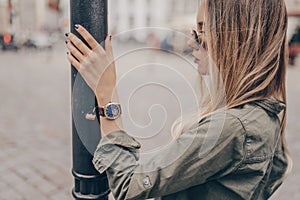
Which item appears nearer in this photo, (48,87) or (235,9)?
(235,9)

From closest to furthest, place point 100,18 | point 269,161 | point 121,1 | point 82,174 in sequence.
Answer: point 269,161, point 100,18, point 82,174, point 121,1

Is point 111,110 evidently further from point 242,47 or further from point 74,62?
point 242,47

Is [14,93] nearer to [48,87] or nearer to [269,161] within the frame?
[48,87]

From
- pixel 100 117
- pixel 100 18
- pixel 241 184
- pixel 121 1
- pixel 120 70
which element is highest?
pixel 100 18

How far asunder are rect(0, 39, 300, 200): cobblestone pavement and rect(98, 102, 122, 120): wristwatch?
2.27 m

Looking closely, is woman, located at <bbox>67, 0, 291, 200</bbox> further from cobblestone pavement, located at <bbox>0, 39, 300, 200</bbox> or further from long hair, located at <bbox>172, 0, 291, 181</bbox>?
cobblestone pavement, located at <bbox>0, 39, 300, 200</bbox>

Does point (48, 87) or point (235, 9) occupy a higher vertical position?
point (235, 9)

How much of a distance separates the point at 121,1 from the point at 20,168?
42.8 metres

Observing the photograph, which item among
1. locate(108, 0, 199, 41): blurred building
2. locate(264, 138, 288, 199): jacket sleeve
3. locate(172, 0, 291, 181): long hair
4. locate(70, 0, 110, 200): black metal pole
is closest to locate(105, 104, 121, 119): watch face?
locate(70, 0, 110, 200): black metal pole

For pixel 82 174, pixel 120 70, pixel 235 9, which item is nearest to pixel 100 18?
pixel 120 70

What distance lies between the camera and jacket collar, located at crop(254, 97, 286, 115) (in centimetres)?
111

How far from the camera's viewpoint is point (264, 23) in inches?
42.9

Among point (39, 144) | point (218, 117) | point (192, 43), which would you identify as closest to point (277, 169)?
point (218, 117)

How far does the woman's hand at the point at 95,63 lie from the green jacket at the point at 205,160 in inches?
5.8
